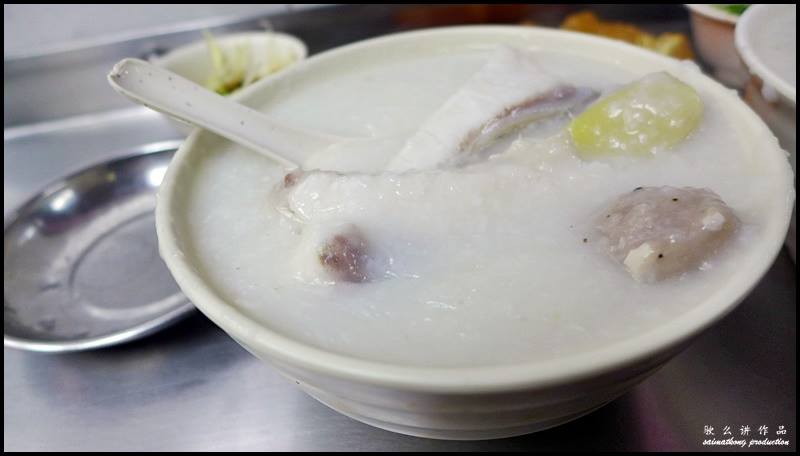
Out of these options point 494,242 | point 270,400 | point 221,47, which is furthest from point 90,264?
point 494,242

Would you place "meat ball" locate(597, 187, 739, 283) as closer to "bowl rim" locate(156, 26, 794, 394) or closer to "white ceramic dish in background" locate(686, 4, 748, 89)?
"bowl rim" locate(156, 26, 794, 394)

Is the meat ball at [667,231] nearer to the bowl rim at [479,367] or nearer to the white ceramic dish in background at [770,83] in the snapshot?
the bowl rim at [479,367]

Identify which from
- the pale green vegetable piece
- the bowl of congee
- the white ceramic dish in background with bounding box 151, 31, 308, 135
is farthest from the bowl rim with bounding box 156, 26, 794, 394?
the white ceramic dish in background with bounding box 151, 31, 308, 135

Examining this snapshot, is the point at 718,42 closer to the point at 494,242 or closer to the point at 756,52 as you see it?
the point at 756,52

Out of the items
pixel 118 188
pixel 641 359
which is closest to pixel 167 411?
pixel 118 188

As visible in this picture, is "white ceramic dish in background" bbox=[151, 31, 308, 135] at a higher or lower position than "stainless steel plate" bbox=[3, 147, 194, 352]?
higher

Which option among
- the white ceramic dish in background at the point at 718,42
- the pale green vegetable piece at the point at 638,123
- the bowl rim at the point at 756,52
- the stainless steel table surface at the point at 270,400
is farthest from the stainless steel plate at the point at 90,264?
the white ceramic dish in background at the point at 718,42

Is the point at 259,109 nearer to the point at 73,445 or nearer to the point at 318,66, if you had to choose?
the point at 318,66

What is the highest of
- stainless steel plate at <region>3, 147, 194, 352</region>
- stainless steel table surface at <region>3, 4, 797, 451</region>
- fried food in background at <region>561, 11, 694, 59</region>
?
fried food in background at <region>561, 11, 694, 59</region>
